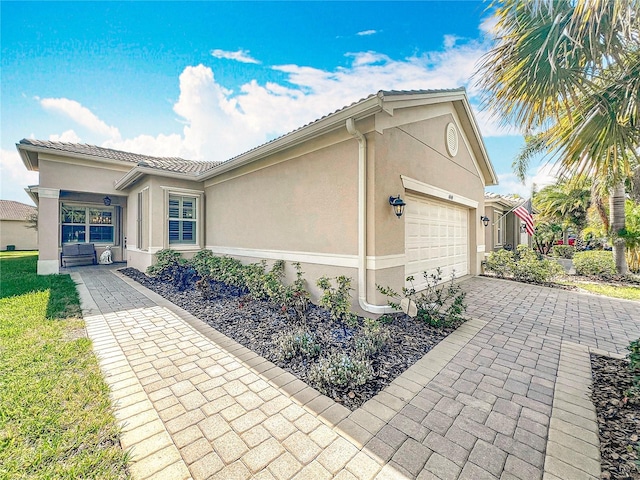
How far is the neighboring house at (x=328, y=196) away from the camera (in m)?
5.37

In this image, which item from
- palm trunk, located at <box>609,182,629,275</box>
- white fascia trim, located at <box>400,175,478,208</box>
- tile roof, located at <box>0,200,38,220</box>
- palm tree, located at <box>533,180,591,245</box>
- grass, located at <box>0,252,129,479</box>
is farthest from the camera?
tile roof, located at <box>0,200,38,220</box>

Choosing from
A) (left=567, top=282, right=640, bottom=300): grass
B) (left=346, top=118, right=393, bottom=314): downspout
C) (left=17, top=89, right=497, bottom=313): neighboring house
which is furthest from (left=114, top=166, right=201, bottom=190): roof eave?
(left=567, top=282, right=640, bottom=300): grass

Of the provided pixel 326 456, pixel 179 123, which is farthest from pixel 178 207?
pixel 326 456

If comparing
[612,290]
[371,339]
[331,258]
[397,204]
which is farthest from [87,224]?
[612,290]

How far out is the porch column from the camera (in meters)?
10.0

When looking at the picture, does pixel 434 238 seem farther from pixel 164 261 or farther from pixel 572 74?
pixel 164 261

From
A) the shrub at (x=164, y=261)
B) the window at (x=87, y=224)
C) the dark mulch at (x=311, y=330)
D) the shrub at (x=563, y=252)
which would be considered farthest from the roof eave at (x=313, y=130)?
the shrub at (x=563, y=252)

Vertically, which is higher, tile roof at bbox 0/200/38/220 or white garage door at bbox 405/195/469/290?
tile roof at bbox 0/200/38/220

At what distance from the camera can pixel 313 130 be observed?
5.64 m

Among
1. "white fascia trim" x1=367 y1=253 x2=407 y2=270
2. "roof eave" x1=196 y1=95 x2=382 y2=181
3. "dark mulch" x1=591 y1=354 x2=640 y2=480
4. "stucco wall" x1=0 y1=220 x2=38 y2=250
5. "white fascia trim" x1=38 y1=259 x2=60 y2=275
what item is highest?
"roof eave" x1=196 y1=95 x2=382 y2=181

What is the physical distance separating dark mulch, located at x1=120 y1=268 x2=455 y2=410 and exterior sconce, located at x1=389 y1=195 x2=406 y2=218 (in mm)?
2069

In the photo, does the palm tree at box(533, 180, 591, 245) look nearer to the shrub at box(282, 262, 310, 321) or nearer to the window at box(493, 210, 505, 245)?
the window at box(493, 210, 505, 245)

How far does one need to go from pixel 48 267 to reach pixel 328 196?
37.4ft

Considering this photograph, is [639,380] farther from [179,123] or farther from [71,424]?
[179,123]
